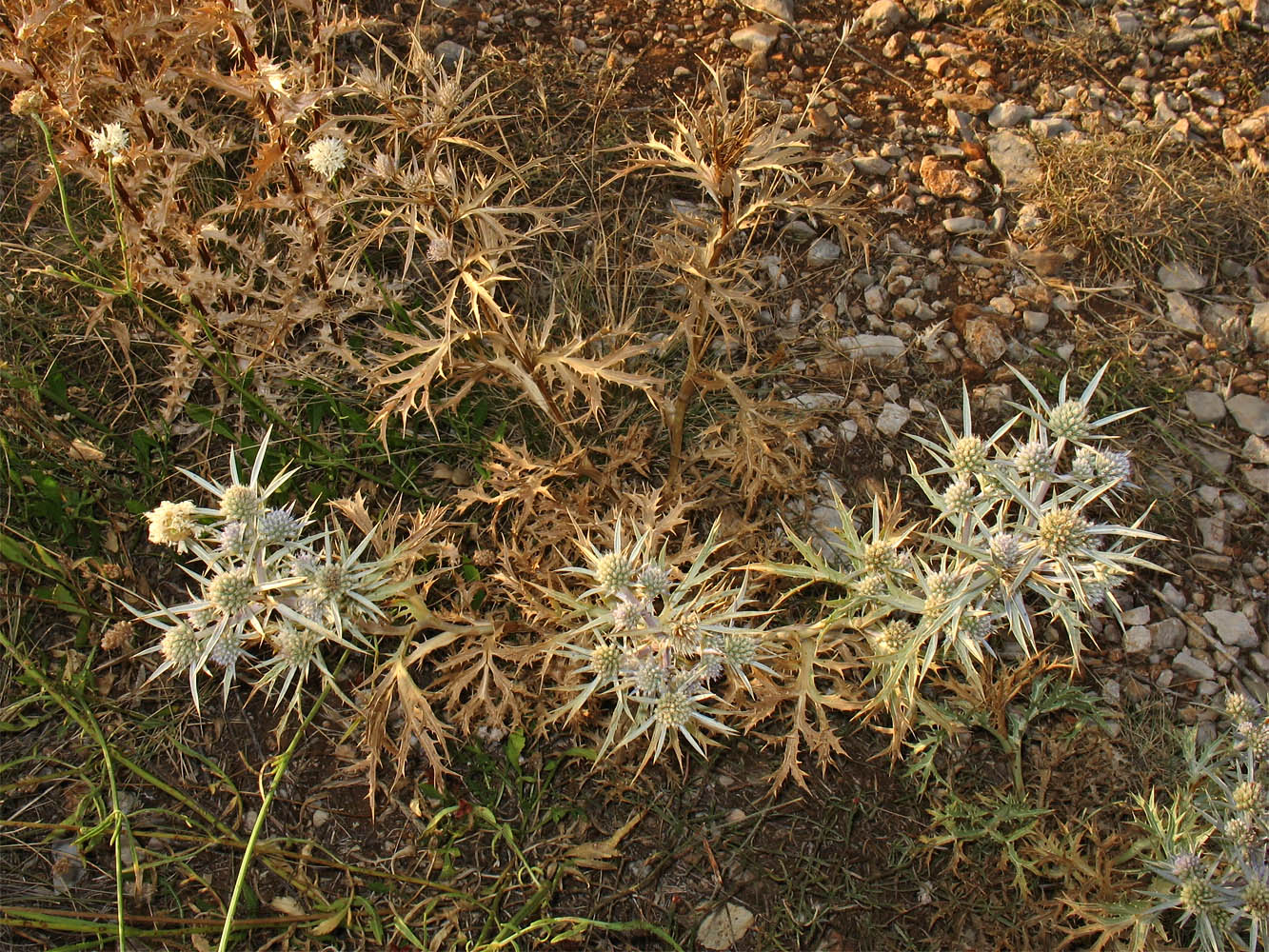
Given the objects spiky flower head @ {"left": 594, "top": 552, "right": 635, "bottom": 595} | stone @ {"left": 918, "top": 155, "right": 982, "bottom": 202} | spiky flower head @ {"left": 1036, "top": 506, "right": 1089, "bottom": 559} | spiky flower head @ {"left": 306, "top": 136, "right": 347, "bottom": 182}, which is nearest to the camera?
spiky flower head @ {"left": 1036, "top": 506, "right": 1089, "bottom": 559}

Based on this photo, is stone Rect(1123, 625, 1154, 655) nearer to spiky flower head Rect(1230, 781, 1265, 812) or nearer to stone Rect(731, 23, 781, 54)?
spiky flower head Rect(1230, 781, 1265, 812)

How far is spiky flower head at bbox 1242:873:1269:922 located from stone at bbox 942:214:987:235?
7.35ft

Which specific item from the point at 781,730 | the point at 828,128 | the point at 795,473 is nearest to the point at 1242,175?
the point at 828,128

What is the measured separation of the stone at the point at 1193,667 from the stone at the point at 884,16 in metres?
2.62

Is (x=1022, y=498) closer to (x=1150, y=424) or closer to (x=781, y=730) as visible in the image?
(x=781, y=730)

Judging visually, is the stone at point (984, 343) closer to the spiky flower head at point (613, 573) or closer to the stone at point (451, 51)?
the spiky flower head at point (613, 573)

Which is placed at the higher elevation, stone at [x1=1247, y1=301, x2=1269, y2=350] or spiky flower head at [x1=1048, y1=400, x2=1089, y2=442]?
spiky flower head at [x1=1048, y1=400, x2=1089, y2=442]

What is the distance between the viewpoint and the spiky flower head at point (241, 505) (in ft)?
6.60

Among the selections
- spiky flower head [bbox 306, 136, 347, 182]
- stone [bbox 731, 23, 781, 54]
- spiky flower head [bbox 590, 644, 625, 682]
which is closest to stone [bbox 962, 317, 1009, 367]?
stone [bbox 731, 23, 781, 54]

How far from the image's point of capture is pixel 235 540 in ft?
6.57

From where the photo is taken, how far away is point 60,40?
3.22 metres

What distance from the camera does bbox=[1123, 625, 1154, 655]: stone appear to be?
2801 mm

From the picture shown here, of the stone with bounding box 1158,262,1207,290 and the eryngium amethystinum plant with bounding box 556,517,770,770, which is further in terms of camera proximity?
the stone with bounding box 1158,262,1207,290

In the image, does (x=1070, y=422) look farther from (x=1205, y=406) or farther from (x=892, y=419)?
(x=1205, y=406)
